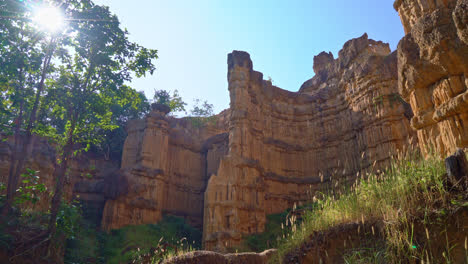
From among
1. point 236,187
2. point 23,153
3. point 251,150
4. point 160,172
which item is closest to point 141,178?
point 160,172

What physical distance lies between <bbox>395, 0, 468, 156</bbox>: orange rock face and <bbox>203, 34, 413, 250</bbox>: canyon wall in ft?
37.1

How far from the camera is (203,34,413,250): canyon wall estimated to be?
68.1 feet

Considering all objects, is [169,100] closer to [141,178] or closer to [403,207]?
[141,178]

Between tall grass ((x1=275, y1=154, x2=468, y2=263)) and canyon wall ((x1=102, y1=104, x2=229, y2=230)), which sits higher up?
canyon wall ((x1=102, y1=104, x2=229, y2=230))

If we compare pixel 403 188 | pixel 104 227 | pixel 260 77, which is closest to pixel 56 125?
Answer: pixel 104 227

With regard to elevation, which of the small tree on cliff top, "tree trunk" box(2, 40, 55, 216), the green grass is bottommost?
the green grass

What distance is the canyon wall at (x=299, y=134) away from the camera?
2077 cm

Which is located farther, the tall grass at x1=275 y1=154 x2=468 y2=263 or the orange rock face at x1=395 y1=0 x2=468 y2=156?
the orange rock face at x1=395 y1=0 x2=468 y2=156

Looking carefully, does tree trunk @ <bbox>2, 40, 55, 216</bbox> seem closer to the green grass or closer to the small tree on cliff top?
the green grass

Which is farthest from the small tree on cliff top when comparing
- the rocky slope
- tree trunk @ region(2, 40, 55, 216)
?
tree trunk @ region(2, 40, 55, 216)

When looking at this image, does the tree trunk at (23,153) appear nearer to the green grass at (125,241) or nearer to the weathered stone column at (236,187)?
the green grass at (125,241)

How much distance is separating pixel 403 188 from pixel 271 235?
50.6ft

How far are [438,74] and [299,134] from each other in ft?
68.8

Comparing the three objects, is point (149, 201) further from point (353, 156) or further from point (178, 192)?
point (353, 156)
